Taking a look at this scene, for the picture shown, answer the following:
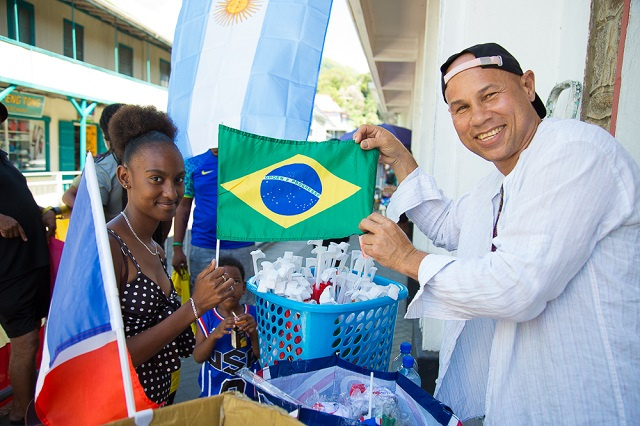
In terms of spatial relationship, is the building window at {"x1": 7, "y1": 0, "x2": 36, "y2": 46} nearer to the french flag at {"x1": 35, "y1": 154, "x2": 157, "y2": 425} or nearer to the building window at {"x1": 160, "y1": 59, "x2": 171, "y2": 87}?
the building window at {"x1": 160, "y1": 59, "x2": 171, "y2": 87}

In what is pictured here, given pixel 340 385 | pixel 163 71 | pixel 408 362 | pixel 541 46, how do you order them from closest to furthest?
1. pixel 340 385
2. pixel 408 362
3. pixel 541 46
4. pixel 163 71

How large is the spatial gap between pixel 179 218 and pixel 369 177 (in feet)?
8.43

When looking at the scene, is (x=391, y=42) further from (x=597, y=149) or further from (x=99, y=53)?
(x=99, y=53)

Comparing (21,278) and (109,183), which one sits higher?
(109,183)

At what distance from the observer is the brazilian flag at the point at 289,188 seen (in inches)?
77.0

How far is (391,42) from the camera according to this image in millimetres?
11547

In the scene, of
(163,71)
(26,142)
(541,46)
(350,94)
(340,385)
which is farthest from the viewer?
(350,94)

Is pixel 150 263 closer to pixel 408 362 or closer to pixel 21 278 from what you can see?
pixel 408 362

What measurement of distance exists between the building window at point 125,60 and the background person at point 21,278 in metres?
→ 18.8

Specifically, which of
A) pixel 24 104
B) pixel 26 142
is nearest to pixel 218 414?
pixel 24 104

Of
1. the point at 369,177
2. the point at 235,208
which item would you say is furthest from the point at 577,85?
the point at 235,208

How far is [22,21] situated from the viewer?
15211 mm

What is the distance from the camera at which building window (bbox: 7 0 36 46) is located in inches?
566

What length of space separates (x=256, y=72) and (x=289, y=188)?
44.9 inches
